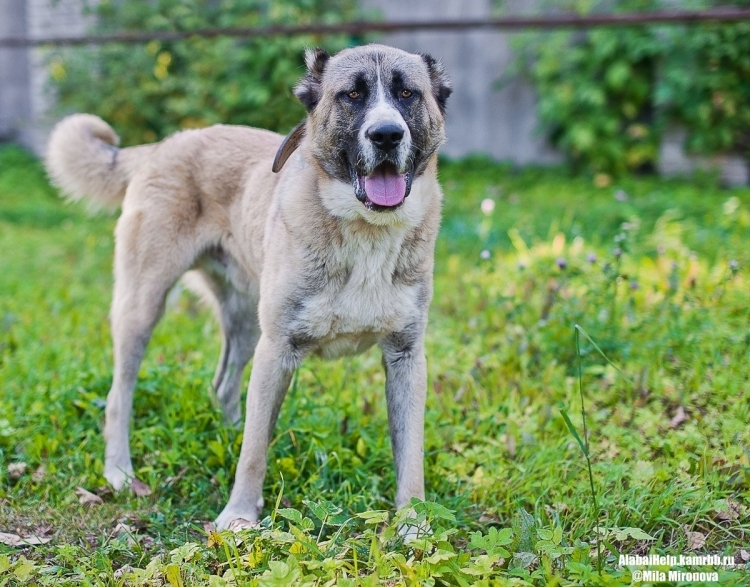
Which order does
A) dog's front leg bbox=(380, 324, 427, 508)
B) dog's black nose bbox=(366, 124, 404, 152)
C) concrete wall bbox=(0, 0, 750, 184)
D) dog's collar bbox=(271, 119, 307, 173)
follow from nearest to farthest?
dog's black nose bbox=(366, 124, 404, 152), dog's front leg bbox=(380, 324, 427, 508), dog's collar bbox=(271, 119, 307, 173), concrete wall bbox=(0, 0, 750, 184)

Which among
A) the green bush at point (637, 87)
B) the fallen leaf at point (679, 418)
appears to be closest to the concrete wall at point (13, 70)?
the green bush at point (637, 87)

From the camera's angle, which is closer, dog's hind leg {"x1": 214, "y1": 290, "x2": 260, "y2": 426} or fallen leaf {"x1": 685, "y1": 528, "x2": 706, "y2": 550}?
fallen leaf {"x1": 685, "y1": 528, "x2": 706, "y2": 550}

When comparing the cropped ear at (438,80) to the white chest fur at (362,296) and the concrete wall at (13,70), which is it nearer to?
the white chest fur at (362,296)

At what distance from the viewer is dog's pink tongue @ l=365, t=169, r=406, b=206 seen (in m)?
2.71

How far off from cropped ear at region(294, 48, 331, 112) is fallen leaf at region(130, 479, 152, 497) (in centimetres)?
167

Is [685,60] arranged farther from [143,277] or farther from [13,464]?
[13,464]

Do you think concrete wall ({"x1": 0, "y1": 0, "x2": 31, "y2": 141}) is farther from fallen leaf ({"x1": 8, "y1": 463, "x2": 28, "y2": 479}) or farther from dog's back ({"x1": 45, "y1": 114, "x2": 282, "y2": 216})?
fallen leaf ({"x1": 8, "y1": 463, "x2": 28, "y2": 479})

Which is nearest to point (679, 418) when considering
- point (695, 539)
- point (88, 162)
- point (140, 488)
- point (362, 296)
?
point (695, 539)

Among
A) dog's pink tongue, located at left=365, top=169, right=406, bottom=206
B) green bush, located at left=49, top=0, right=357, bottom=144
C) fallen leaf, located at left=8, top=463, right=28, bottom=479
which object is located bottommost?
fallen leaf, located at left=8, top=463, right=28, bottom=479

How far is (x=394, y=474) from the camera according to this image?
3.08m

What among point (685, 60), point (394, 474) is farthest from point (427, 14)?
point (394, 474)

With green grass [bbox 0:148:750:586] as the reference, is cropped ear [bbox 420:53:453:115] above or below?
above

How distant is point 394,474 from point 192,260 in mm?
1373

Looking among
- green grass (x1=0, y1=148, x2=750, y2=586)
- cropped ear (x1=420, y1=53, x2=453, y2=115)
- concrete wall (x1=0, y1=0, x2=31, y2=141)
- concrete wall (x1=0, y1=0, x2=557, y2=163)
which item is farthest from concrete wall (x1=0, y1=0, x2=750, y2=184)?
cropped ear (x1=420, y1=53, x2=453, y2=115)
